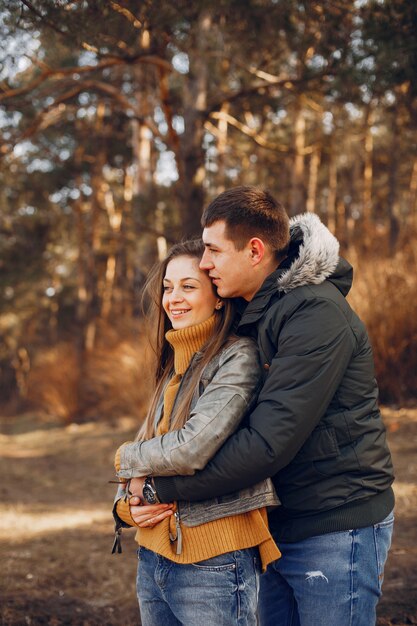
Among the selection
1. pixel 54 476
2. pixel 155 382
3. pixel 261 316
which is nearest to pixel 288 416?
pixel 261 316

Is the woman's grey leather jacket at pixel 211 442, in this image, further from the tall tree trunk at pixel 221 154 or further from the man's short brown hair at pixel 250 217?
the tall tree trunk at pixel 221 154

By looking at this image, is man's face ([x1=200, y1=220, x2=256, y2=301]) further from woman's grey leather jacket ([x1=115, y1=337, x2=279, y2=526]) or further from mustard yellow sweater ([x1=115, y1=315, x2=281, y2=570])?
mustard yellow sweater ([x1=115, y1=315, x2=281, y2=570])

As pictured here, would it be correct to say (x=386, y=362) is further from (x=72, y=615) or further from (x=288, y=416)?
(x=288, y=416)

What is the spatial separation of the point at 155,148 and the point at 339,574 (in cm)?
1798

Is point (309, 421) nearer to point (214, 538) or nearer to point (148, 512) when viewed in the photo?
point (214, 538)

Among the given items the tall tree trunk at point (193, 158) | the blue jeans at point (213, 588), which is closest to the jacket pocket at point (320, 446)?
the blue jeans at point (213, 588)

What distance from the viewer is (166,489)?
2.24 metres

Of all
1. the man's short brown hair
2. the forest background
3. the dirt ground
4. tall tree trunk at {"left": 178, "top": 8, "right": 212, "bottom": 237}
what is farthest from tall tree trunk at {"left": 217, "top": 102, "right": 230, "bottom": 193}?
the man's short brown hair

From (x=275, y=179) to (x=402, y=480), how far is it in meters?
18.1

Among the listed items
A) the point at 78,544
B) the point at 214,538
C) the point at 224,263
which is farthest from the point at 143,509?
the point at 78,544

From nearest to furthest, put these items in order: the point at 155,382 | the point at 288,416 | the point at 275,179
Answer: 1. the point at 288,416
2. the point at 155,382
3. the point at 275,179

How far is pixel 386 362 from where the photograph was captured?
898 centimetres

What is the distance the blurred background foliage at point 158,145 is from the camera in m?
5.51

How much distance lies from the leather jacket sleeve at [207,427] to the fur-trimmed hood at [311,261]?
0.95 feet
